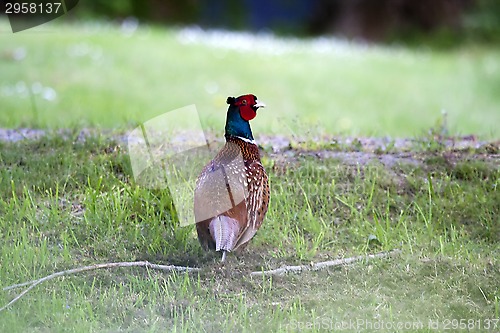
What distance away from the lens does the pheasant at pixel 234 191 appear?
11.0 ft

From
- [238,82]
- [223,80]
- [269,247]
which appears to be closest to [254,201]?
[269,247]

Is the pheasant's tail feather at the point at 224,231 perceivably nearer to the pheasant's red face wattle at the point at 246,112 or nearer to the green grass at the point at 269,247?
the green grass at the point at 269,247

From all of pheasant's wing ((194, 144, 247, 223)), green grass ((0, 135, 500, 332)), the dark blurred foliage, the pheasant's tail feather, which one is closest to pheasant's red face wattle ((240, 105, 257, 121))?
pheasant's wing ((194, 144, 247, 223))

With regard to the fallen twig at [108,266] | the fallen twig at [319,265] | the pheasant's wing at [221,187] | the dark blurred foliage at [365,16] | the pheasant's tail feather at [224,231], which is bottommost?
the dark blurred foliage at [365,16]

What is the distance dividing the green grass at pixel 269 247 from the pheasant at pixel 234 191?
151 mm

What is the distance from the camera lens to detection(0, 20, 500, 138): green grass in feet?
25.6

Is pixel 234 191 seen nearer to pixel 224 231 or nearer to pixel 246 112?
pixel 224 231

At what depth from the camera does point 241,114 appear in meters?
3.42

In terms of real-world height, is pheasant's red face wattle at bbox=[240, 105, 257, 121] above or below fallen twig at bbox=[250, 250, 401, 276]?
above

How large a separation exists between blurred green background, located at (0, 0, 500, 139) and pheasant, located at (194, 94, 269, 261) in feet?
3.93

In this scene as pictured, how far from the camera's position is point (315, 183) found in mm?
4055

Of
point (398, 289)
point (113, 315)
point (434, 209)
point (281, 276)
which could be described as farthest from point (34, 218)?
point (434, 209)

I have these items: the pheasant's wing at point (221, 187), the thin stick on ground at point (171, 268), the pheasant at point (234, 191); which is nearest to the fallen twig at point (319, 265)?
the thin stick on ground at point (171, 268)

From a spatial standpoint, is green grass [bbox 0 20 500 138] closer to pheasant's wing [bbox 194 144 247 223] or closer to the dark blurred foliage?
pheasant's wing [bbox 194 144 247 223]
